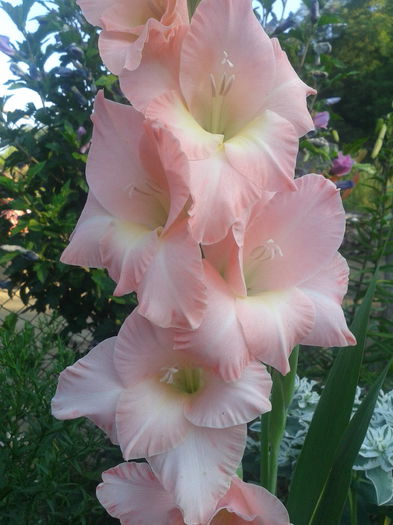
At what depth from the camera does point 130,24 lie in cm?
71

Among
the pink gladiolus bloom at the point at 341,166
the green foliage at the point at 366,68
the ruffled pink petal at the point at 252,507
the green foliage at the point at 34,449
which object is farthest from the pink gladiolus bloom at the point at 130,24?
the green foliage at the point at 366,68

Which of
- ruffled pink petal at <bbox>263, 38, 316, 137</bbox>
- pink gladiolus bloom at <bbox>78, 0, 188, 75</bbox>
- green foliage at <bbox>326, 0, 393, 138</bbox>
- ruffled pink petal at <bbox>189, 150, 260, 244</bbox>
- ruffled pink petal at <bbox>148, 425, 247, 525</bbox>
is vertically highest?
pink gladiolus bloom at <bbox>78, 0, 188, 75</bbox>

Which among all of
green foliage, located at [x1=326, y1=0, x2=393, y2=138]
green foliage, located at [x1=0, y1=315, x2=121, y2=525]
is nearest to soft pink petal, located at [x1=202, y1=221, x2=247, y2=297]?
green foliage, located at [x1=0, y1=315, x2=121, y2=525]

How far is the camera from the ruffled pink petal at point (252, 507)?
73 centimetres

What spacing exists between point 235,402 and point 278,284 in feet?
0.57

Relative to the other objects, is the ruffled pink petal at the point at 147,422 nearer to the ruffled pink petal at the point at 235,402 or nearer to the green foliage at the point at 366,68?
the ruffled pink petal at the point at 235,402

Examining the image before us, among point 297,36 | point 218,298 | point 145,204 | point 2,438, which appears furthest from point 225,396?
point 297,36

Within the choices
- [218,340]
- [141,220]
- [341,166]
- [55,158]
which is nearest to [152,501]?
[218,340]

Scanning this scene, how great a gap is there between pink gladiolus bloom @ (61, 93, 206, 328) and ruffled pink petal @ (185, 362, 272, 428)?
0.12 m

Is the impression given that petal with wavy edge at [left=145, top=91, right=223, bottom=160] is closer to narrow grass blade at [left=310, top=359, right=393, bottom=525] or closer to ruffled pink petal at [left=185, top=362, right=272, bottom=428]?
ruffled pink petal at [left=185, top=362, right=272, bottom=428]

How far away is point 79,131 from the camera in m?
2.23

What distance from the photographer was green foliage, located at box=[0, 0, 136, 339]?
2.20 m

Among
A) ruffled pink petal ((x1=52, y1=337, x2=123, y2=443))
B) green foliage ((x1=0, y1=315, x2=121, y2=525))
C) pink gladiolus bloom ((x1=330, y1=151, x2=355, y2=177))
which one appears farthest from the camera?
pink gladiolus bloom ((x1=330, y1=151, x2=355, y2=177))

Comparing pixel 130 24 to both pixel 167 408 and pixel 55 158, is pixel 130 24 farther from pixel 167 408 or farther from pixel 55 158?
pixel 55 158
